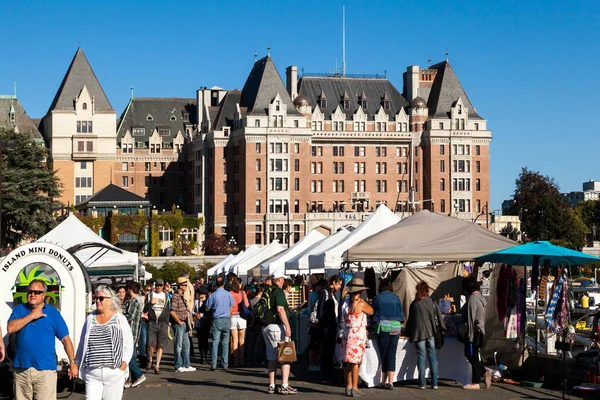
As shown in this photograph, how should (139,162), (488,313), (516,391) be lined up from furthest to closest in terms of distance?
(139,162) < (488,313) < (516,391)

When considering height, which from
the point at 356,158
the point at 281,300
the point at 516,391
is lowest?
the point at 516,391

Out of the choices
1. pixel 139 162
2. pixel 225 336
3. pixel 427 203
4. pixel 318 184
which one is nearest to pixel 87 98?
pixel 139 162

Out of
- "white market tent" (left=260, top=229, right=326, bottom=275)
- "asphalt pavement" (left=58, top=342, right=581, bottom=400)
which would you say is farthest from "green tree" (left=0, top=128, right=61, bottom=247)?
"asphalt pavement" (left=58, top=342, right=581, bottom=400)

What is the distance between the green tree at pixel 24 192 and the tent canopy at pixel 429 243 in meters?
43.2

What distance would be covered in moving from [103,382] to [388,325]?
700cm

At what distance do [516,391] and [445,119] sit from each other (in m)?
104

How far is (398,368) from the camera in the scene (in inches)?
742

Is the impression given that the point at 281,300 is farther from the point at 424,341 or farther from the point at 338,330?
the point at 424,341

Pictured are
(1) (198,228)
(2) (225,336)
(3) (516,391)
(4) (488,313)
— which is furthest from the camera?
(1) (198,228)

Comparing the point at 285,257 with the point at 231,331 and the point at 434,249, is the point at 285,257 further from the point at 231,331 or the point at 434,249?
the point at 434,249

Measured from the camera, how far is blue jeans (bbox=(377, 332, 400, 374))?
18.2 meters

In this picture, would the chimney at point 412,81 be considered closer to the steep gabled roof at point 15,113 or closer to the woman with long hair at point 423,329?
the steep gabled roof at point 15,113

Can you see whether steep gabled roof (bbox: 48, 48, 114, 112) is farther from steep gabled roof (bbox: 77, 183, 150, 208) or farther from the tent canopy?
the tent canopy

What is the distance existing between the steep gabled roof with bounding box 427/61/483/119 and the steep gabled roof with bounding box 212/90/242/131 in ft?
65.9
